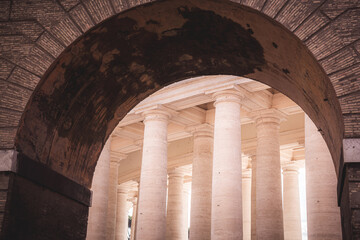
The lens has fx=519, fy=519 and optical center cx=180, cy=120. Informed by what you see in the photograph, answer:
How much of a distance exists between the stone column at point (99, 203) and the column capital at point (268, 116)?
12.9m

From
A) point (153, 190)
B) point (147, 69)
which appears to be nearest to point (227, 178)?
point (153, 190)

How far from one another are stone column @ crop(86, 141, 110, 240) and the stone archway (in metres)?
25.0

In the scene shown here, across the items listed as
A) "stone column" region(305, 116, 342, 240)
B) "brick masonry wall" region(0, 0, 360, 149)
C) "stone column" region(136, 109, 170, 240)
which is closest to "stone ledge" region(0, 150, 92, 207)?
"brick masonry wall" region(0, 0, 360, 149)

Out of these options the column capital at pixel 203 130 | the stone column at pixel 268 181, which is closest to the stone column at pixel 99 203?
the column capital at pixel 203 130

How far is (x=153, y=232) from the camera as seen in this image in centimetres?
4047

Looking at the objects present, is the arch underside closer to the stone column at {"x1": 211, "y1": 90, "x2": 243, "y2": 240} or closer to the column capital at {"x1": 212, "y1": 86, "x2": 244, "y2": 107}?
the stone column at {"x1": 211, "y1": 90, "x2": 243, "y2": 240}

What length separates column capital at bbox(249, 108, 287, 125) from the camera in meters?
43.7

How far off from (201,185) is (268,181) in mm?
7695

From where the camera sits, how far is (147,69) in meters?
16.8

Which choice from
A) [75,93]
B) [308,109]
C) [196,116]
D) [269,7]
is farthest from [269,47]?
[196,116]

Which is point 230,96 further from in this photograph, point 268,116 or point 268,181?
point 268,181

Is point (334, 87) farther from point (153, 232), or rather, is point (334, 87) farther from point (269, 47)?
point (153, 232)

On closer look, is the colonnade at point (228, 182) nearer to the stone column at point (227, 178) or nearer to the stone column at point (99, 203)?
the stone column at point (227, 178)

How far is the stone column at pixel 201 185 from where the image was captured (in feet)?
147
